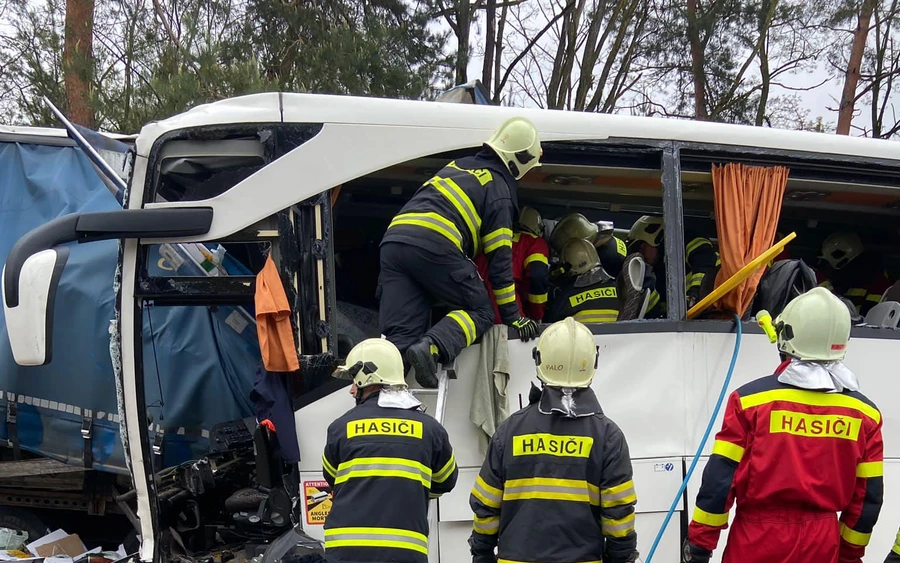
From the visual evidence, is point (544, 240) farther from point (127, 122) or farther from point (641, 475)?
point (127, 122)

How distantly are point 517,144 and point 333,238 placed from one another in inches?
36.6

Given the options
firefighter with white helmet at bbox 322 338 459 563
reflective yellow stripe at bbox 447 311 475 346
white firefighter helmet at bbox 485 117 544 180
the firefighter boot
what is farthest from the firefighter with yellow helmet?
firefighter with white helmet at bbox 322 338 459 563

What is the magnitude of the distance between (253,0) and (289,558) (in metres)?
8.71

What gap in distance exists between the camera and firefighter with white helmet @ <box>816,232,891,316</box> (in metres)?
5.03

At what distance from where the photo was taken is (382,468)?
2.74 metres

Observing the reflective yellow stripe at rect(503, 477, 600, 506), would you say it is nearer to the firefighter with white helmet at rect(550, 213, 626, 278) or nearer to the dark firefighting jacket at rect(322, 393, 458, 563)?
the dark firefighting jacket at rect(322, 393, 458, 563)

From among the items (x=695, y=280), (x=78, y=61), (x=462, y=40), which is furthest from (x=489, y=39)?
(x=695, y=280)

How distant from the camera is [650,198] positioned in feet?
15.1

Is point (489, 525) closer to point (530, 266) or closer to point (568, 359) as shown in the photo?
point (568, 359)

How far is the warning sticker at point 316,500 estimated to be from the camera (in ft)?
10.5

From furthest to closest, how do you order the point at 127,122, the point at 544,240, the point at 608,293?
the point at 127,122 < the point at 544,240 < the point at 608,293

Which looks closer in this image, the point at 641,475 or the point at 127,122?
the point at 641,475

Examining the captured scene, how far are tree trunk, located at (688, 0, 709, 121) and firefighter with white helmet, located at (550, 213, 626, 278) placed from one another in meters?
10.2

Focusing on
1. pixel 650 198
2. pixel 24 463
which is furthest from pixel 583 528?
pixel 24 463
